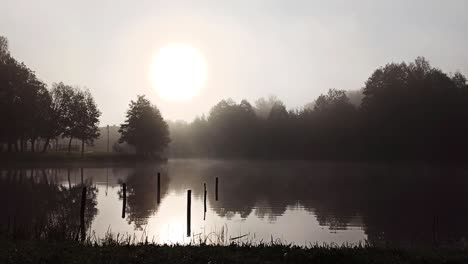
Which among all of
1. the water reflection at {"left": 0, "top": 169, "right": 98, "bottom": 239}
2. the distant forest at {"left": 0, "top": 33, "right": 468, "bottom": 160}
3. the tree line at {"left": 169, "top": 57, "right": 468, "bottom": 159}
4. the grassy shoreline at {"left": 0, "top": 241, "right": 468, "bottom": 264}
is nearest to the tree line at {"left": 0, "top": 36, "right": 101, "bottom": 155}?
the distant forest at {"left": 0, "top": 33, "right": 468, "bottom": 160}

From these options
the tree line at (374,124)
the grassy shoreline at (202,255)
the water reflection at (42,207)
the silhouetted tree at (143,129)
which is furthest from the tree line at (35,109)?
the grassy shoreline at (202,255)

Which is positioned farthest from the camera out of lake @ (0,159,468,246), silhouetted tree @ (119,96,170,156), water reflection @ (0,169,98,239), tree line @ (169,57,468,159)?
silhouetted tree @ (119,96,170,156)

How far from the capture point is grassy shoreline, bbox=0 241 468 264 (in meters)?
13.7

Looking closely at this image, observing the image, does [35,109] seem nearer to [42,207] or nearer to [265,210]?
[42,207]

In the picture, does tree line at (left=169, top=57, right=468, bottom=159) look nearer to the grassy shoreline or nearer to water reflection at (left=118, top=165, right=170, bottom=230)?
water reflection at (left=118, top=165, right=170, bottom=230)

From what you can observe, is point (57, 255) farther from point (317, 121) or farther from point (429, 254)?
point (317, 121)

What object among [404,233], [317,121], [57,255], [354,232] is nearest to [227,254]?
[57,255]

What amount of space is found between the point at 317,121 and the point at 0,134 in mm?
84112

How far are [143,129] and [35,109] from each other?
2923 centimetres

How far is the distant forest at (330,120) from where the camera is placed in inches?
3469

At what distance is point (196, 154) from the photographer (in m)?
169

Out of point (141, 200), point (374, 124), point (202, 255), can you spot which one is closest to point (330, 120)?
point (374, 124)

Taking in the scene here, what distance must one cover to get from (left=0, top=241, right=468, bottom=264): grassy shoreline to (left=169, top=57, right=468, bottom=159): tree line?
95472 millimetres

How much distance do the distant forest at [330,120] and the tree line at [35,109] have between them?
179 mm
